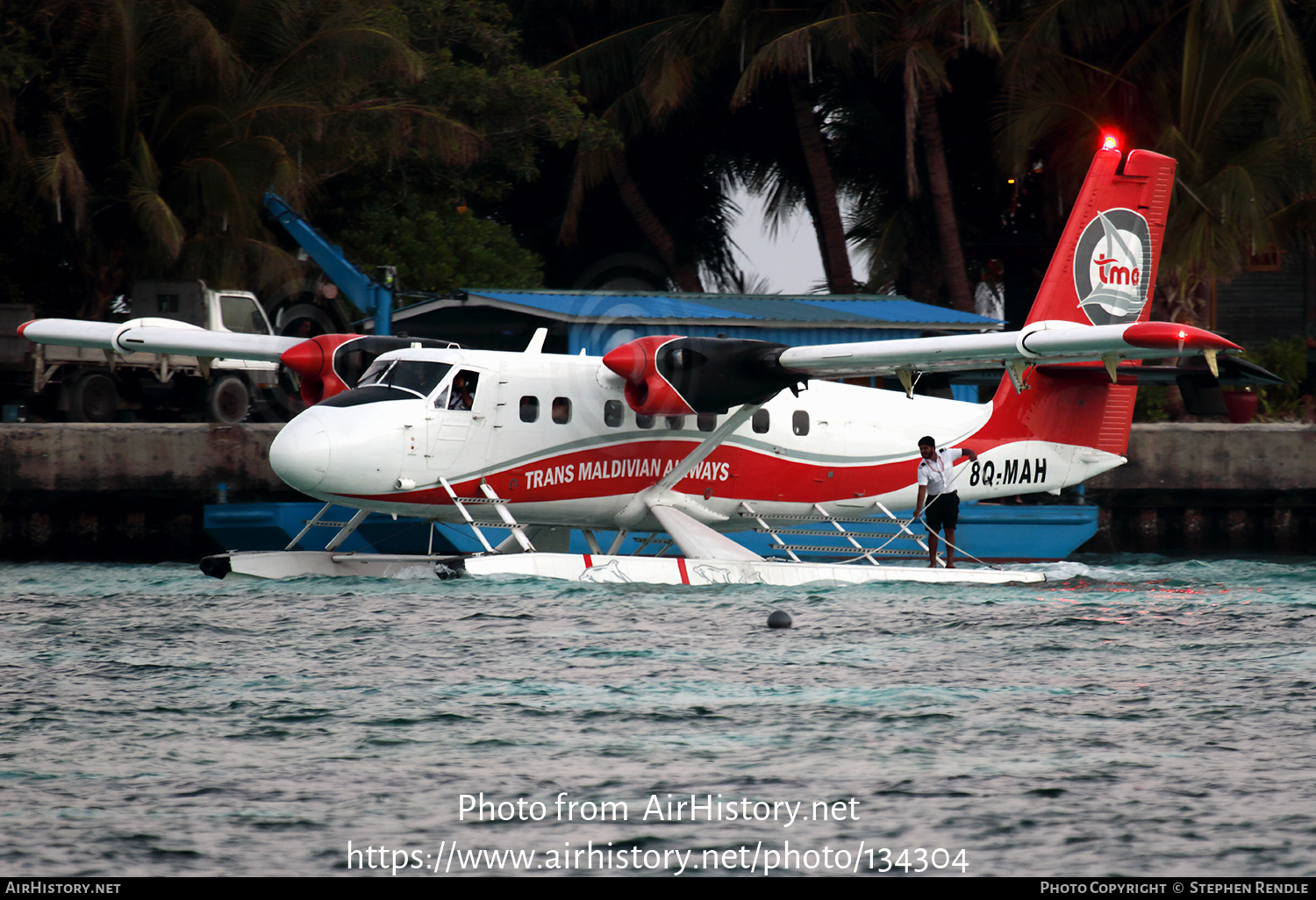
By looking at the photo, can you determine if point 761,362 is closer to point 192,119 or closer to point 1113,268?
point 1113,268

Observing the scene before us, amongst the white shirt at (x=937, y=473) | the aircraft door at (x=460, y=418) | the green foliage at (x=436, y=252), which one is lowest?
the white shirt at (x=937, y=473)

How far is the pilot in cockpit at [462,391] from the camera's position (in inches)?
610

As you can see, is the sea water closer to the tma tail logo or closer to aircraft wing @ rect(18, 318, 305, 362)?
aircraft wing @ rect(18, 318, 305, 362)

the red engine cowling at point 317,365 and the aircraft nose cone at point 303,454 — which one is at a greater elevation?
the red engine cowling at point 317,365

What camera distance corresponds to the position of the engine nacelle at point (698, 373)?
1546 centimetres

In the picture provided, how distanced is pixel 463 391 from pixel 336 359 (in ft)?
6.99

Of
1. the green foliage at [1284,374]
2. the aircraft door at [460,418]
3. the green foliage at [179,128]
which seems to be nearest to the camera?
the aircraft door at [460,418]

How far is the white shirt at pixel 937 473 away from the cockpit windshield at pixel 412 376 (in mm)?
5631

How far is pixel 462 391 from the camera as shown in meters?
15.6

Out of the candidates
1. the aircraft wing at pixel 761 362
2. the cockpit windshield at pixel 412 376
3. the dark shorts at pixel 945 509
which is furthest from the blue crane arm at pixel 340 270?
the dark shorts at pixel 945 509

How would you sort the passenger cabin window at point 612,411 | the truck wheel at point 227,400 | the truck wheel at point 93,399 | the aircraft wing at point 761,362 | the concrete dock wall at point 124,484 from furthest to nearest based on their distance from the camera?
the truck wheel at point 227,400 → the truck wheel at point 93,399 → the concrete dock wall at point 124,484 → the passenger cabin window at point 612,411 → the aircraft wing at point 761,362

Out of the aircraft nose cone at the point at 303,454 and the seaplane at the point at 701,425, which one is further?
the seaplane at the point at 701,425

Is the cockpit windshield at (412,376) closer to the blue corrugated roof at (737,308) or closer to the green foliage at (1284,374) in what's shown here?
the blue corrugated roof at (737,308)

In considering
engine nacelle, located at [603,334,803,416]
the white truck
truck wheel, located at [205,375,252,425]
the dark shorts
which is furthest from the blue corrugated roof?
the dark shorts
